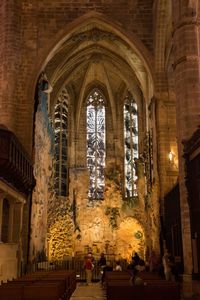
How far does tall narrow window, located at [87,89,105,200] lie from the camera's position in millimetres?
27394

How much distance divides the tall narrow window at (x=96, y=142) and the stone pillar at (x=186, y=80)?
15794 millimetres

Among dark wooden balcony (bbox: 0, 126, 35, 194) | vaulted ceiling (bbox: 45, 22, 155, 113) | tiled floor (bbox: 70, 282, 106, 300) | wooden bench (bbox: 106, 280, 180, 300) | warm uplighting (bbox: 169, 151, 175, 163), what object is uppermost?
vaulted ceiling (bbox: 45, 22, 155, 113)

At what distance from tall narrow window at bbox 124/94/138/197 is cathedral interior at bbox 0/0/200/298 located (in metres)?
0.06

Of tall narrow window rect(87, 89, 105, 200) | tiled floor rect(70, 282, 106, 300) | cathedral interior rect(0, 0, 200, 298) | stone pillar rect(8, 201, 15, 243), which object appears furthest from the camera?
tall narrow window rect(87, 89, 105, 200)

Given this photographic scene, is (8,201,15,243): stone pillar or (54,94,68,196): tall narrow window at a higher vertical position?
(54,94,68,196): tall narrow window

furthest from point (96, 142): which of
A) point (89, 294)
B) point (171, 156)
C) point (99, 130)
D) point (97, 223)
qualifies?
point (89, 294)

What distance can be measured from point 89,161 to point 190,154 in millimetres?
16860

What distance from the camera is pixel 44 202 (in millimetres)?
20109

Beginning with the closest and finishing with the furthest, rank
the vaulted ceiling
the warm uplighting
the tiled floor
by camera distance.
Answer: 1. the tiled floor
2. the warm uplighting
3. the vaulted ceiling

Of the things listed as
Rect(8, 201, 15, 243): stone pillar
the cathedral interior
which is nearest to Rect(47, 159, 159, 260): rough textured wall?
the cathedral interior

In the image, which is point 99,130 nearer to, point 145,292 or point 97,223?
point 97,223

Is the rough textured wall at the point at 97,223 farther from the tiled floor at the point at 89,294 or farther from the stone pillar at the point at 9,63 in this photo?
the tiled floor at the point at 89,294

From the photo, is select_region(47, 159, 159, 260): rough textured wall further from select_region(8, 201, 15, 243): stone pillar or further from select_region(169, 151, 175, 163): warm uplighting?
select_region(8, 201, 15, 243): stone pillar

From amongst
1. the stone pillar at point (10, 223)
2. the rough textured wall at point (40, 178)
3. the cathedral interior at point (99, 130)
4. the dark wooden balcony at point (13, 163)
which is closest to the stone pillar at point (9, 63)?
the cathedral interior at point (99, 130)
